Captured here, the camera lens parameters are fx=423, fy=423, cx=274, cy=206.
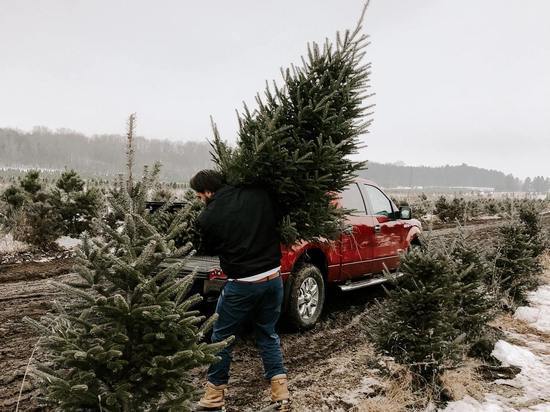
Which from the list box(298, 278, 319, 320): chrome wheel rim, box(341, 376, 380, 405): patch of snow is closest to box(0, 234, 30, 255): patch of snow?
box(298, 278, 319, 320): chrome wheel rim

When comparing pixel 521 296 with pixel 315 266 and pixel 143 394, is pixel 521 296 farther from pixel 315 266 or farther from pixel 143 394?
pixel 143 394

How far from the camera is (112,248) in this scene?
2.33 m

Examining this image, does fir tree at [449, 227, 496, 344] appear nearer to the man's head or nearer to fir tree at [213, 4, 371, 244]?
fir tree at [213, 4, 371, 244]

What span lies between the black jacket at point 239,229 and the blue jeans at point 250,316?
0.49 feet

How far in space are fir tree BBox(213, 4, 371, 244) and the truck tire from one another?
150cm

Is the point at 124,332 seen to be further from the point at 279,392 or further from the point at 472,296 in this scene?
the point at 472,296

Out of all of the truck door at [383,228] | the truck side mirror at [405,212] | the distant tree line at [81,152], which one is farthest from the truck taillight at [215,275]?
the distant tree line at [81,152]

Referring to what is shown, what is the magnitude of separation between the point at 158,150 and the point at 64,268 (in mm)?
156710

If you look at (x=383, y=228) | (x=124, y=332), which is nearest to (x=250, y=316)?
(x=124, y=332)

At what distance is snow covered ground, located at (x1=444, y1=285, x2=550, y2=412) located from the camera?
12.9ft

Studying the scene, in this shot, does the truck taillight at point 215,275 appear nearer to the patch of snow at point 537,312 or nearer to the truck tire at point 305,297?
the truck tire at point 305,297

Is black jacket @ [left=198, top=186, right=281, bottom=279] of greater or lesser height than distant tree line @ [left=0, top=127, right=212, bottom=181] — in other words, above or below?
below

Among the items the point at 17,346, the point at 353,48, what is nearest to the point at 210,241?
the point at 353,48

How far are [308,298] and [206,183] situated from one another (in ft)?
8.81
